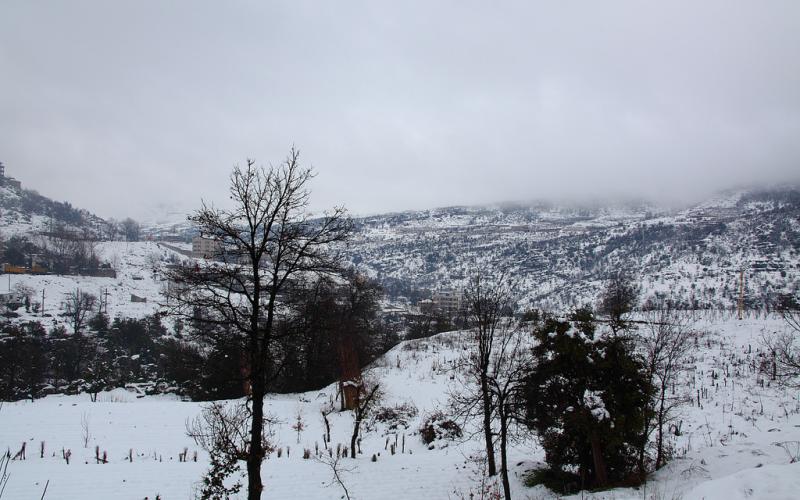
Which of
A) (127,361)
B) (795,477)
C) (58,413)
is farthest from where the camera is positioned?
(127,361)

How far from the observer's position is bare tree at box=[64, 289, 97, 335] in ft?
242

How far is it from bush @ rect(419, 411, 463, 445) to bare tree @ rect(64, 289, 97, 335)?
70.3 m

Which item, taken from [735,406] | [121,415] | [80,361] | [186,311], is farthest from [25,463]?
[80,361]

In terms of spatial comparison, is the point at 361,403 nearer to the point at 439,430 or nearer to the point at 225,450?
the point at 439,430

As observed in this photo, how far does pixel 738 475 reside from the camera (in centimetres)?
616

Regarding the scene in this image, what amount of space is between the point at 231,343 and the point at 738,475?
395 inches

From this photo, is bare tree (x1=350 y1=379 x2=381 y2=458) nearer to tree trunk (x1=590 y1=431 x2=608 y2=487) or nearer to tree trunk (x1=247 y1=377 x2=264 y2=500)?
tree trunk (x1=247 y1=377 x2=264 y2=500)

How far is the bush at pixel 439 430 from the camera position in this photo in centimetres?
2043

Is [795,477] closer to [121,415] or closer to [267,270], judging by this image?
[267,270]

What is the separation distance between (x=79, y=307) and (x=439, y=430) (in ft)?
281

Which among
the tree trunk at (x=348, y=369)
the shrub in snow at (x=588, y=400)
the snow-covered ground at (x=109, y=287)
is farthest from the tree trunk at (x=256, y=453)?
the snow-covered ground at (x=109, y=287)

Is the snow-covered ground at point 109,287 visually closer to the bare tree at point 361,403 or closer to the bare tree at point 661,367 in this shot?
the bare tree at point 361,403

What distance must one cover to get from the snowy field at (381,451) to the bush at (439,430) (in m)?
0.62

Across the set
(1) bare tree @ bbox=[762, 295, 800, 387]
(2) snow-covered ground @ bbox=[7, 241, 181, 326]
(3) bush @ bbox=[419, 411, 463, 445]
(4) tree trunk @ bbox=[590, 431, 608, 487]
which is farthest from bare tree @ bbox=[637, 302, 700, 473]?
(2) snow-covered ground @ bbox=[7, 241, 181, 326]
